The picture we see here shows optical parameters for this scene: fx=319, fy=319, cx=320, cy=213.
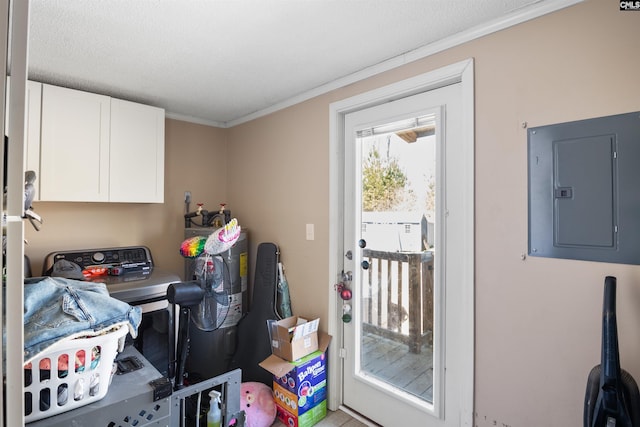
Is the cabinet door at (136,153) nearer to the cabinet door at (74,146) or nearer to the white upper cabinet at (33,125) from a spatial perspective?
the cabinet door at (74,146)

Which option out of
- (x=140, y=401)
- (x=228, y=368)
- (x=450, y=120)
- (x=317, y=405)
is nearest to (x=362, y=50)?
(x=450, y=120)

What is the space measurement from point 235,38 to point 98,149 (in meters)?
1.37

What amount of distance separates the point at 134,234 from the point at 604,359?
2.99 meters

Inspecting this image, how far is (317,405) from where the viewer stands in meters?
2.09

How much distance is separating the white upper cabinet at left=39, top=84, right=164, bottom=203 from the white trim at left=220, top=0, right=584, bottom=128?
1135 millimetres

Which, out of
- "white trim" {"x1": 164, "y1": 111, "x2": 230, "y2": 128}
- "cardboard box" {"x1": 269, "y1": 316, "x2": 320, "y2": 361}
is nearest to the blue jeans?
"cardboard box" {"x1": 269, "y1": 316, "x2": 320, "y2": 361}

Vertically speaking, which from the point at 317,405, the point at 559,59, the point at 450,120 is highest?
the point at 559,59

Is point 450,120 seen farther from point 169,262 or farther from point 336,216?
point 169,262

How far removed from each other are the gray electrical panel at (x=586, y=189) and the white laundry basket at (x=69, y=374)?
169 centimetres

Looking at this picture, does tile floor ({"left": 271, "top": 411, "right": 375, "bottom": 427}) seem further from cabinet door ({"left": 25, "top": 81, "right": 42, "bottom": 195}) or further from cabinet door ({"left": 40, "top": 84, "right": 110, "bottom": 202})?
cabinet door ({"left": 25, "top": 81, "right": 42, "bottom": 195})

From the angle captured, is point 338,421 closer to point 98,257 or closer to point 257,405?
point 257,405

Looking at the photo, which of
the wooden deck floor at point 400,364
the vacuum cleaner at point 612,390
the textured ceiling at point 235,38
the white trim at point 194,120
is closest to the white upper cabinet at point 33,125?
the textured ceiling at point 235,38

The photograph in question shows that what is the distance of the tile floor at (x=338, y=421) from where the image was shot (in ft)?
6.69

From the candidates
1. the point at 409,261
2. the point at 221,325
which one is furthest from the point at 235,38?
the point at 221,325
